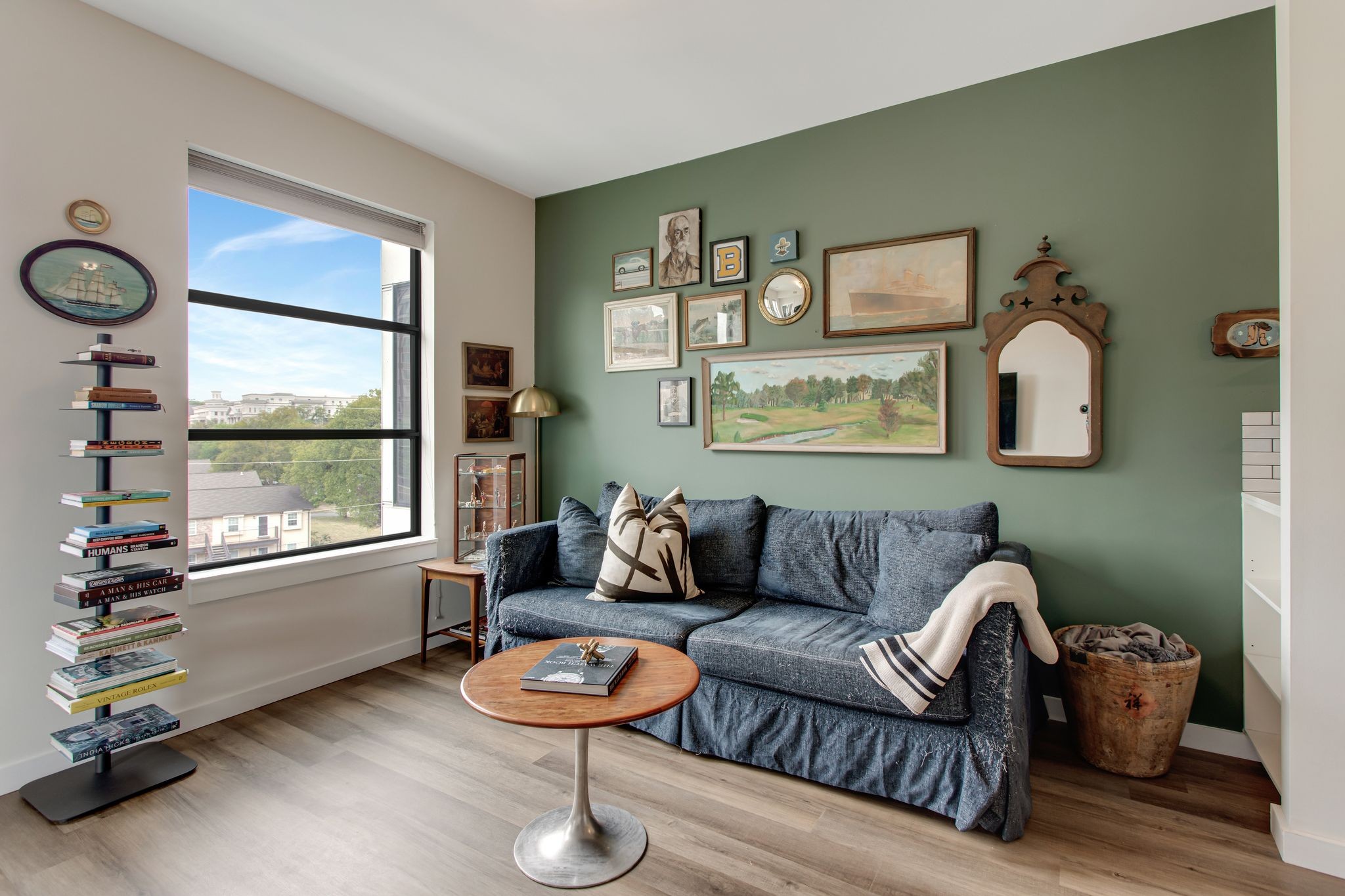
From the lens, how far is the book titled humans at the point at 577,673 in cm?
179

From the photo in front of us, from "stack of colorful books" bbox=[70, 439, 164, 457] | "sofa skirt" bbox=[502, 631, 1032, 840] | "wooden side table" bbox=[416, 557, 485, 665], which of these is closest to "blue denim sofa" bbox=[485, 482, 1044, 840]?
"sofa skirt" bbox=[502, 631, 1032, 840]

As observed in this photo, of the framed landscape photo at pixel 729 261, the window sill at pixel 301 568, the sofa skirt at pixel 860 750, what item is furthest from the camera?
the framed landscape photo at pixel 729 261

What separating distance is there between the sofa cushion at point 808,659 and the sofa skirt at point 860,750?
0.16 ft

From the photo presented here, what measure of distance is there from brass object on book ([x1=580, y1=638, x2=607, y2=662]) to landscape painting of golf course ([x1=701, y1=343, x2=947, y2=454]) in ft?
5.48

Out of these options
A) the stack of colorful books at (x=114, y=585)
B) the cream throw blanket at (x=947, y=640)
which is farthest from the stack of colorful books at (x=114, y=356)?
the cream throw blanket at (x=947, y=640)

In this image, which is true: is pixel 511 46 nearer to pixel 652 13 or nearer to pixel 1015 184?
pixel 652 13

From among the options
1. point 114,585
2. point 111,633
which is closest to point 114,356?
point 114,585

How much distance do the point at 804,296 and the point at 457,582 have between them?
7.62 feet

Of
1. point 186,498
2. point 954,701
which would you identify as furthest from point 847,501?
point 186,498

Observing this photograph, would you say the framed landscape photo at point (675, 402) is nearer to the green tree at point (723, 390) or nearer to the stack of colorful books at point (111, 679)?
the green tree at point (723, 390)

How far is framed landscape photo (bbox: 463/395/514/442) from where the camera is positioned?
382cm

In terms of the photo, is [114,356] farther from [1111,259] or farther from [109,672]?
[1111,259]

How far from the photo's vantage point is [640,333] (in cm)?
381

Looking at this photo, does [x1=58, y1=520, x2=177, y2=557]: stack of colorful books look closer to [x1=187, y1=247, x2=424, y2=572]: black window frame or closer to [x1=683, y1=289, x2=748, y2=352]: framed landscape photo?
[x1=187, y1=247, x2=424, y2=572]: black window frame
